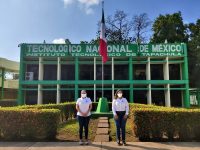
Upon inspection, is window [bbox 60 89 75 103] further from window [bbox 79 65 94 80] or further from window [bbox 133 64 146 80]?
window [bbox 133 64 146 80]

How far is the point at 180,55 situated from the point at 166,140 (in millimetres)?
24404

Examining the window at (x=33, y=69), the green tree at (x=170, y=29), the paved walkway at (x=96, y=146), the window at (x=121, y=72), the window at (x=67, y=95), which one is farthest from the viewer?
the green tree at (x=170, y=29)

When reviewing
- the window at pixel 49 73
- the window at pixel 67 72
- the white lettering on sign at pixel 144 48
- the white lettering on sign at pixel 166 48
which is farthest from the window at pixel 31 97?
the white lettering on sign at pixel 166 48

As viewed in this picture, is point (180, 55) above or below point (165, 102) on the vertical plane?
above

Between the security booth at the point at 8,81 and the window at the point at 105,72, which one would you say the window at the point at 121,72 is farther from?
the security booth at the point at 8,81

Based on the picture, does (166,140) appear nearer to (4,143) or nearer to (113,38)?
(4,143)

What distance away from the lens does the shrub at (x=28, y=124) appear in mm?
9508

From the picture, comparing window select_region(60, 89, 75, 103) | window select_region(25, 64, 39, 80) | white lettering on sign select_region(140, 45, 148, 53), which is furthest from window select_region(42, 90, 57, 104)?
white lettering on sign select_region(140, 45, 148, 53)

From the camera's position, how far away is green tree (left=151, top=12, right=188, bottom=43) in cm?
4512

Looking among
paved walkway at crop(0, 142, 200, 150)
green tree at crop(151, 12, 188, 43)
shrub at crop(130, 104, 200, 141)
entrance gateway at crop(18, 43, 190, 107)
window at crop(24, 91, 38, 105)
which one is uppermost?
green tree at crop(151, 12, 188, 43)

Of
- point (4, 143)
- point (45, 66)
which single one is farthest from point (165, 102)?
point (4, 143)

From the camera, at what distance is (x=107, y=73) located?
34.9m

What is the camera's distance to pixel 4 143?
29.6 feet

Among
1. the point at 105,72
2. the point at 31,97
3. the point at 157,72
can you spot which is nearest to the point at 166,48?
the point at 157,72
